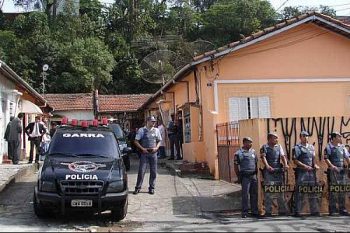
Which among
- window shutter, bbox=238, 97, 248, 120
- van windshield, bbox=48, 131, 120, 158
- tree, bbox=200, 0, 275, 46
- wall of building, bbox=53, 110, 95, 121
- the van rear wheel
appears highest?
tree, bbox=200, 0, 275, 46

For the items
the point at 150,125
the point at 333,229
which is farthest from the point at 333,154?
the point at 150,125

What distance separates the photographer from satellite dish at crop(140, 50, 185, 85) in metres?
21.1

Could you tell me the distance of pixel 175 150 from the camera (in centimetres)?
2081

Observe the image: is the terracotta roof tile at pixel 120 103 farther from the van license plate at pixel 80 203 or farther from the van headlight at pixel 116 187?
the van license plate at pixel 80 203

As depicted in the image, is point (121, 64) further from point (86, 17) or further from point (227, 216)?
point (227, 216)

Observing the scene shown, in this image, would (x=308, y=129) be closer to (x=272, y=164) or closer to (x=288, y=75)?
(x=272, y=164)

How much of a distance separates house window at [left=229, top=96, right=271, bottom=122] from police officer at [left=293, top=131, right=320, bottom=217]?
5.33 m

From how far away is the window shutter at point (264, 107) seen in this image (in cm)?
1596

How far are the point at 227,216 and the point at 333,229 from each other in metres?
2.29

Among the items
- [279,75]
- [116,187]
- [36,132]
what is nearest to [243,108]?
[279,75]

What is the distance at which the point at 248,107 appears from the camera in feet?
52.2

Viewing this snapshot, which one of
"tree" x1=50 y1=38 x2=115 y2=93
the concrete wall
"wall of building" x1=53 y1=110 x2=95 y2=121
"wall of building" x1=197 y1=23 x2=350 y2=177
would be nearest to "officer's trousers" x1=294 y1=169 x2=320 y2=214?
the concrete wall

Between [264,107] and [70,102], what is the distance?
24326mm

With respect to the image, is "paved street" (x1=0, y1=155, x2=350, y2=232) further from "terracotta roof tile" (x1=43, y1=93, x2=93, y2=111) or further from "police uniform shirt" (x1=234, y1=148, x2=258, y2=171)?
"terracotta roof tile" (x1=43, y1=93, x2=93, y2=111)
